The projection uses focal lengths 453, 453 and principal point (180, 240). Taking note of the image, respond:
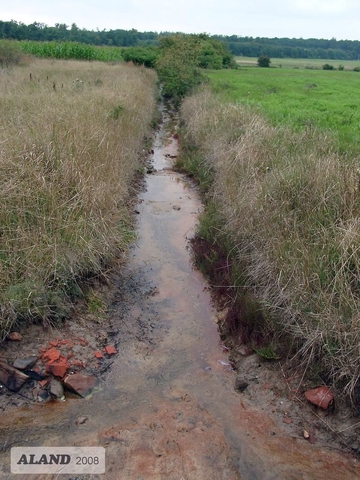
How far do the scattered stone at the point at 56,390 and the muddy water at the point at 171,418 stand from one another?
102 mm

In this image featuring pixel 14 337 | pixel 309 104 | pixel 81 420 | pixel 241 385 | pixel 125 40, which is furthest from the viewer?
pixel 125 40

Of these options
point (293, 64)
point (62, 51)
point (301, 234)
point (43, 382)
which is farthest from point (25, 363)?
point (293, 64)

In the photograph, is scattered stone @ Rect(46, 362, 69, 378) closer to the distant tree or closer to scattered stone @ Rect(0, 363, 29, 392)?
scattered stone @ Rect(0, 363, 29, 392)

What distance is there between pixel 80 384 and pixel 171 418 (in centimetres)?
92

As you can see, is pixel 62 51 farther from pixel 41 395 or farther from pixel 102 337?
pixel 41 395

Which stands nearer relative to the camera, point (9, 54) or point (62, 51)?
point (9, 54)

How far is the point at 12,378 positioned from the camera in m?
4.12

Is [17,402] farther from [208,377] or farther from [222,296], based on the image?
[222,296]

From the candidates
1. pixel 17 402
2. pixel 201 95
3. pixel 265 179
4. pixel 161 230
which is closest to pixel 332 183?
pixel 265 179

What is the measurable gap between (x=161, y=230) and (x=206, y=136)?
356 cm

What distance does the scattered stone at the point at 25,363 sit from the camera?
13.8ft

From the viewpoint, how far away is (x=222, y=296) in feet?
19.1

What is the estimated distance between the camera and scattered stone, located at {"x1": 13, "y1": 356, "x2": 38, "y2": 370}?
4203mm

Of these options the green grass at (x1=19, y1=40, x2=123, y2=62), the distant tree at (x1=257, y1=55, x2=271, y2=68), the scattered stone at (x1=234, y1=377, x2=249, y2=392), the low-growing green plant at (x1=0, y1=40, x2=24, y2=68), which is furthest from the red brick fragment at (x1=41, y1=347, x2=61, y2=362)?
the distant tree at (x1=257, y1=55, x2=271, y2=68)
